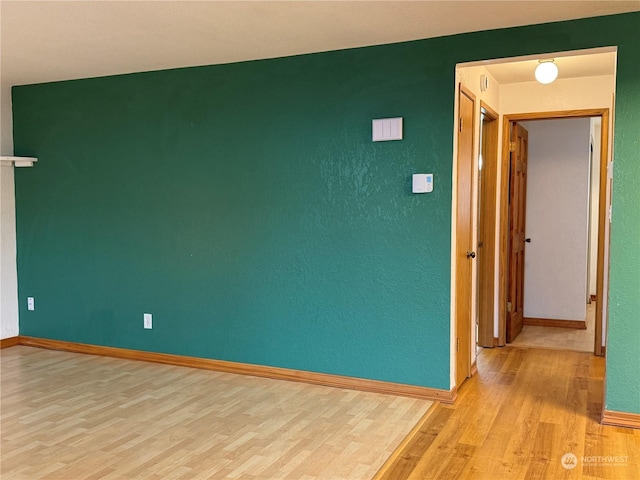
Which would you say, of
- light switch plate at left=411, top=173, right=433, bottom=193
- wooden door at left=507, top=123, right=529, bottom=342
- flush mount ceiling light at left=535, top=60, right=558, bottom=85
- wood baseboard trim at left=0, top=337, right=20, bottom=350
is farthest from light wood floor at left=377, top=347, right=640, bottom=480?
wood baseboard trim at left=0, top=337, right=20, bottom=350

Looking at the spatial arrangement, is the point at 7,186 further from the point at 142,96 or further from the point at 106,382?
the point at 106,382

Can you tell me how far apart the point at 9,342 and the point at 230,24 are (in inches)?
140

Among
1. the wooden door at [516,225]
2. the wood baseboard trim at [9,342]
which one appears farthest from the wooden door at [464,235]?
the wood baseboard trim at [9,342]

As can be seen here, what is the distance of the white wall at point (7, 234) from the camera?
506 centimetres

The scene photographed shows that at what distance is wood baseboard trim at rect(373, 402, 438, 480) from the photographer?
2.70m

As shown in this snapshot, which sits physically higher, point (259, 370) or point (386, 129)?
point (386, 129)

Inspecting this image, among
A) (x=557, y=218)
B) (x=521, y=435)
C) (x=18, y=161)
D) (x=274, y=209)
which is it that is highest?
(x=18, y=161)

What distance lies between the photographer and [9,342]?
512 cm

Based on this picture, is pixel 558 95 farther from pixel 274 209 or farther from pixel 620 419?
pixel 620 419

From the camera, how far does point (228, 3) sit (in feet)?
9.50

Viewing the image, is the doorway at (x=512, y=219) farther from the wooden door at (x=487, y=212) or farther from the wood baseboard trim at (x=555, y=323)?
the wood baseboard trim at (x=555, y=323)

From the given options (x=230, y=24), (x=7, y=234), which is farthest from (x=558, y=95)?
(x=7, y=234)

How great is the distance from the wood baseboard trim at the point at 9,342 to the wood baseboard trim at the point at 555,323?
4.82 m

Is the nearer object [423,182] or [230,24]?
[230,24]
